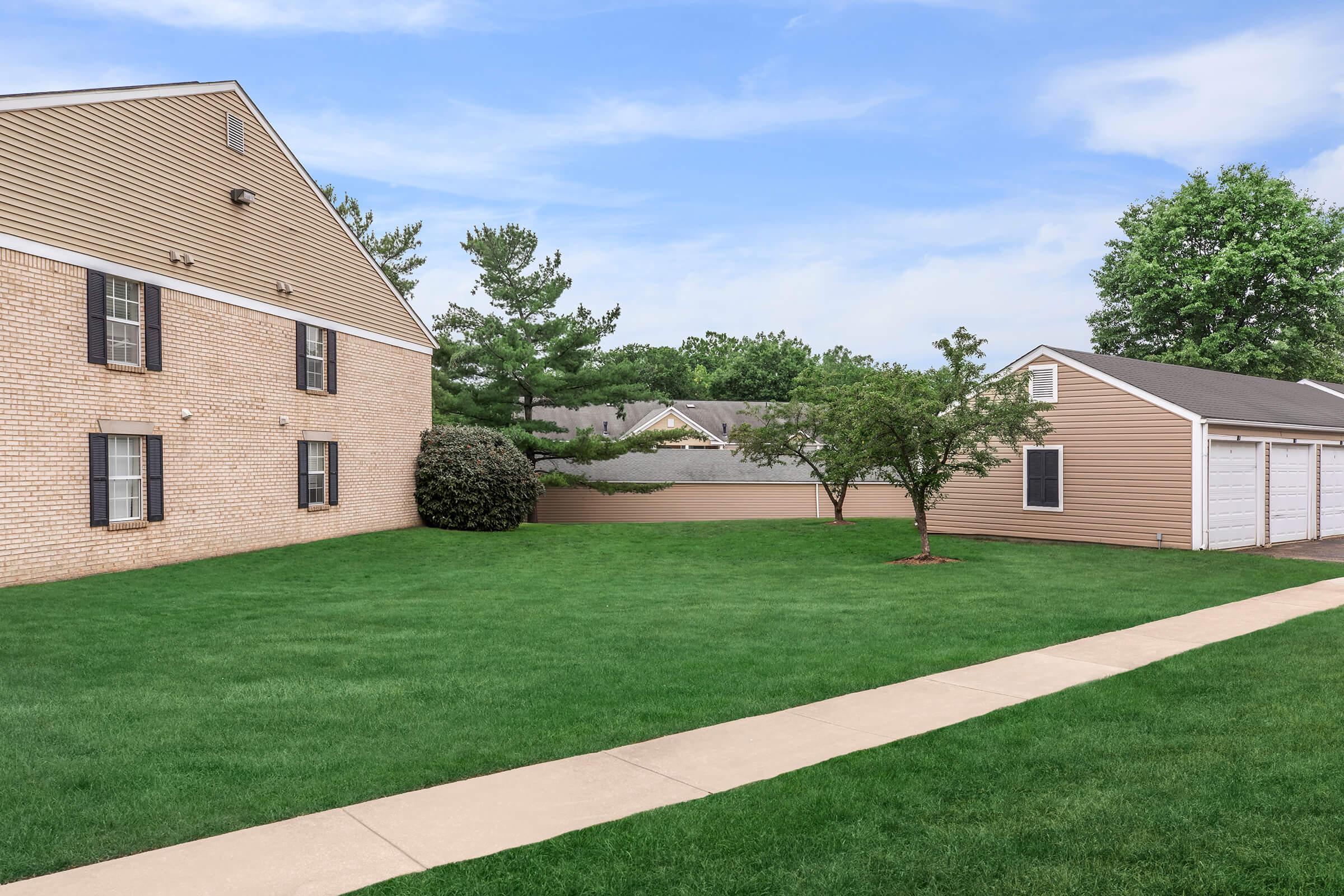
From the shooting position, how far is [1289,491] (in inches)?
850

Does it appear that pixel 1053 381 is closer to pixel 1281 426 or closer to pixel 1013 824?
pixel 1281 426

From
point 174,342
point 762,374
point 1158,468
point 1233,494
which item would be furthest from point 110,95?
point 762,374

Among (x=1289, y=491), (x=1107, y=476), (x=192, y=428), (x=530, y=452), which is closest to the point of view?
(x=192, y=428)

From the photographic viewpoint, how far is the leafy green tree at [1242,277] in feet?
128

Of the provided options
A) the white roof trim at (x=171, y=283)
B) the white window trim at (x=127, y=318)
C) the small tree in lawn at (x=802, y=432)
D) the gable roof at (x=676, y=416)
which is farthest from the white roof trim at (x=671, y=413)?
the white window trim at (x=127, y=318)

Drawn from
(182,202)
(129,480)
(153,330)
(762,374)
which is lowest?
(129,480)

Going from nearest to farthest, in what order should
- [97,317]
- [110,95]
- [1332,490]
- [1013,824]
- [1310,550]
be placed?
1. [1013,824]
2. [97,317]
3. [110,95]
4. [1310,550]
5. [1332,490]

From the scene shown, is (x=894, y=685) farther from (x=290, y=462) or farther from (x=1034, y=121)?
(x=1034, y=121)

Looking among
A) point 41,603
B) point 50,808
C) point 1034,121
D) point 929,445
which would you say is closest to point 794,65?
point 1034,121

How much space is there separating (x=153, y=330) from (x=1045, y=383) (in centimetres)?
1902

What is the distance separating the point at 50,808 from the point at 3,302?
1159 cm

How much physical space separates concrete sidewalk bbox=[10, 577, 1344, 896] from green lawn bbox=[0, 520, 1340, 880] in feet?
0.71

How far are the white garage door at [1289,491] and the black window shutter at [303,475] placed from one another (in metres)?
21.8

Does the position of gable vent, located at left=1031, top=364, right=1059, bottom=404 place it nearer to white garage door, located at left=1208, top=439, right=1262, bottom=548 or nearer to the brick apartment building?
white garage door, located at left=1208, top=439, right=1262, bottom=548
